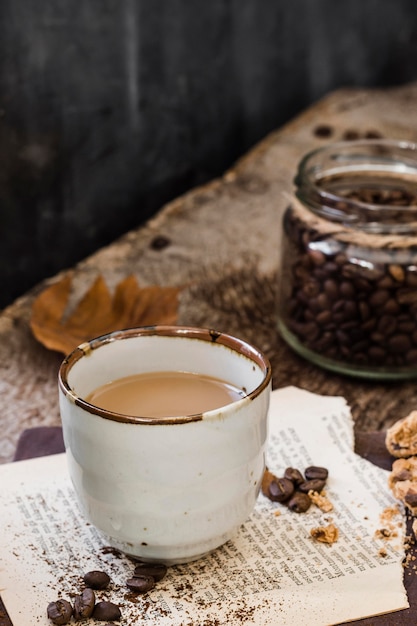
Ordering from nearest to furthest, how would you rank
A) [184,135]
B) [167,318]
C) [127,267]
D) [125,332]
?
1. [125,332]
2. [167,318]
3. [127,267]
4. [184,135]

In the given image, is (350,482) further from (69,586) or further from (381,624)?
(69,586)

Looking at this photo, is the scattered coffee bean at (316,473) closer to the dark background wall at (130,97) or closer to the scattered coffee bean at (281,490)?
the scattered coffee bean at (281,490)

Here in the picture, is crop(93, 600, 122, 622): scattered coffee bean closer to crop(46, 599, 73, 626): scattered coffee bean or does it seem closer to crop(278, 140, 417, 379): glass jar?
crop(46, 599, 73, 626): scattered coffee bean

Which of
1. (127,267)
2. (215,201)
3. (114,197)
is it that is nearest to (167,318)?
(127,267)

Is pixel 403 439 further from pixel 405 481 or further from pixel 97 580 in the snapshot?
pixel 97 580

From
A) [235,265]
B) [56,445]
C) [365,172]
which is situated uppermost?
[365,172]

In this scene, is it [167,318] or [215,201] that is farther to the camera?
[215,201]

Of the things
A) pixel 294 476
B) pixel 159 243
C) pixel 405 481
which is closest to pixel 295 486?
pixel 294 476
